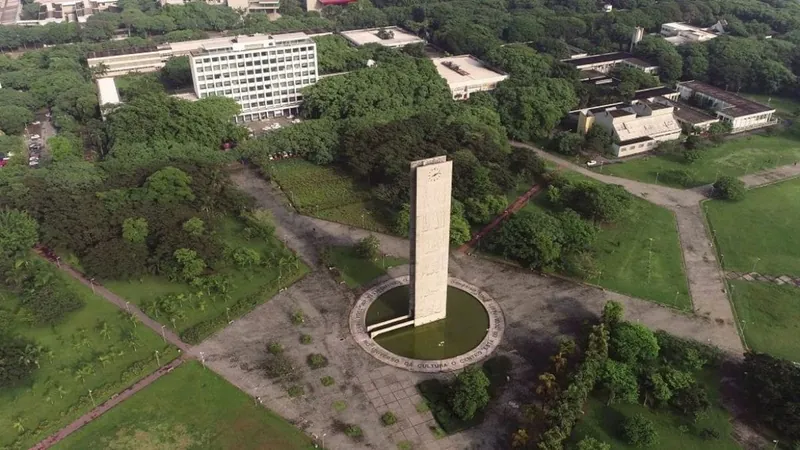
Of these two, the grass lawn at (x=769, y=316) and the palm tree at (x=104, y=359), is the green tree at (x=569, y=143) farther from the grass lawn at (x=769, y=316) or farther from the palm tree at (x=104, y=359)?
the palm tree at (x=104, y=359)

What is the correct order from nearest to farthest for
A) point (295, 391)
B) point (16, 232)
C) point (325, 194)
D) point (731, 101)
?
point (295, 391) < point (16, 232) < point (325, 194) < point (731, 101)

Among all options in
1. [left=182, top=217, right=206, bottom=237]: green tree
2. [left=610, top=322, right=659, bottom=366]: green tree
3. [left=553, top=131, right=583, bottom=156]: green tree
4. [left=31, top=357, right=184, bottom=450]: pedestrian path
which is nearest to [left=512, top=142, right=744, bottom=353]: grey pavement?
[left=553, top=131, right=583, bottom=156]: green tree

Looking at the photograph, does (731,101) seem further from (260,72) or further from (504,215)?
(260,72)

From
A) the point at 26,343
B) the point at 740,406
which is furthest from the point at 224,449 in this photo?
the point at 740,406

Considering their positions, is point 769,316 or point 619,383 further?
point 769,316

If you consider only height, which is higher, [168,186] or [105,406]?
[168,186]

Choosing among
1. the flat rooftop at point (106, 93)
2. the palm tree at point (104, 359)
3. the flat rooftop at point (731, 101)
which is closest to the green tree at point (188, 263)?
the palm tree at point (104, 359)

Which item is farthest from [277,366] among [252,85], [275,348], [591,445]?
[252,85]

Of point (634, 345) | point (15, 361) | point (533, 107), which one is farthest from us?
point (533, 107)
